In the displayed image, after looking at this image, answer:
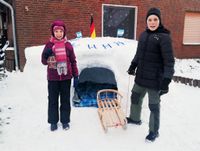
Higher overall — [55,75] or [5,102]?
[55,75]

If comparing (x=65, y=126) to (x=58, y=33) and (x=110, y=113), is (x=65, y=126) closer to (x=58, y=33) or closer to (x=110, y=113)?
(x=110, y=113)

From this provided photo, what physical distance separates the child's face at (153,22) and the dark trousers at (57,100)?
1368 millimetres

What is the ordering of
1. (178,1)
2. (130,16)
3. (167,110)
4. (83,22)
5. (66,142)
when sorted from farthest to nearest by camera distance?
(178,1) → (130,16) → (83,22) → (167,110) → (66,142)

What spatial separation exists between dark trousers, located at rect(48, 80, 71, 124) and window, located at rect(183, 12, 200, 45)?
9.94 metres

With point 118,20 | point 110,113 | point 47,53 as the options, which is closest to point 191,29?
point 118,20

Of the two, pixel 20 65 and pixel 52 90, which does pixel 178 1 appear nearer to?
pixel 20 65

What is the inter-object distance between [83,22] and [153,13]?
628 cm

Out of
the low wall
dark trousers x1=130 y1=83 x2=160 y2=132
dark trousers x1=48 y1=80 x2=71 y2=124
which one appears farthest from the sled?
the low wall

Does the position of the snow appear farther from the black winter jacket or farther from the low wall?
the black winter jacket

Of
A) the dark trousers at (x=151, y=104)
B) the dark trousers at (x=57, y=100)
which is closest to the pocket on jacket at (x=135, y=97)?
the dark trousers at (x=151, y=104)

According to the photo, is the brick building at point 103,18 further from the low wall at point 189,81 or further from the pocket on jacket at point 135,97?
the pocket on jacket at point 135,97

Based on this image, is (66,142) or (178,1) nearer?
(66,142)

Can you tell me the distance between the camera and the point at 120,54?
4797mm

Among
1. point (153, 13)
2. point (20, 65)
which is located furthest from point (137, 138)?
point (20, 65)
